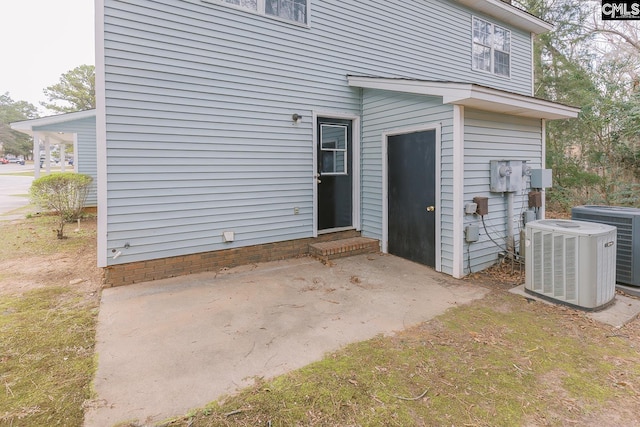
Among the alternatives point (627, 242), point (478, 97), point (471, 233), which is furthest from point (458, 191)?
point (627, 242)

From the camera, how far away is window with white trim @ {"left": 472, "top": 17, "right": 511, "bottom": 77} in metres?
8.30

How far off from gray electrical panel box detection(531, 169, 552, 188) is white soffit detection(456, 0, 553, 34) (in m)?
4.64

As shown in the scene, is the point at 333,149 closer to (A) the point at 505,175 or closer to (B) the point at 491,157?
(B) the point at 491,157

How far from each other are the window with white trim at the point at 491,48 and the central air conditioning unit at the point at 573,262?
6157 mm

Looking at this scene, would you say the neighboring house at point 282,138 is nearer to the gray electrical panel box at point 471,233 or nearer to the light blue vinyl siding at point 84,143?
the gray electrical panel box at point 471,233

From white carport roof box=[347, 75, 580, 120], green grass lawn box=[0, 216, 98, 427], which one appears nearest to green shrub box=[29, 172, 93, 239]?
green grass lawn box=[0, 216, 98, 427]

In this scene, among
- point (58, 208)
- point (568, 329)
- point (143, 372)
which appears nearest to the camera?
point (143, 372)

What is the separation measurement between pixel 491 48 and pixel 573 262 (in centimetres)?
724

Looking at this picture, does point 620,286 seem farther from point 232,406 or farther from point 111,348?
point 111,348

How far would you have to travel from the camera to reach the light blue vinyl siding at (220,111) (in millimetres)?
4336

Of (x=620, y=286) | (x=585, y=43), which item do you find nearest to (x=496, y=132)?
(x=620, y=286)

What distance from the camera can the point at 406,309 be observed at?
3.65 metres

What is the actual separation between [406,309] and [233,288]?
220 centimetres

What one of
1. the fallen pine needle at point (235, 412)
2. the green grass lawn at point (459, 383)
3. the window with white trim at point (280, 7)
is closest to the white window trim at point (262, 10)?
the window with white trim at point (280, 7)
